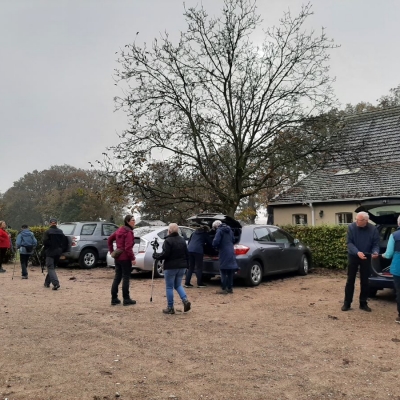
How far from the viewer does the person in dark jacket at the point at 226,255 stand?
10.8m

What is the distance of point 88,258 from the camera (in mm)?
17203

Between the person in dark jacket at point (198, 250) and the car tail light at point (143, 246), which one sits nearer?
the person in dark jacket at point (198, 250)

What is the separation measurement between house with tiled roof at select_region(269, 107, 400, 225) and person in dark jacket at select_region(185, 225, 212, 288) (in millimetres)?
9066

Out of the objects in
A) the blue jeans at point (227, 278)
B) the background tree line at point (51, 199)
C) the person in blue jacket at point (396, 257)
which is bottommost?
the blue jeans at point (227, 278)

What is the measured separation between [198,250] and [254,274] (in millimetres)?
1662

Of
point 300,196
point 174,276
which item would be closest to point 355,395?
point 174,276

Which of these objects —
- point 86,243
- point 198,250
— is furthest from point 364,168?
point 86,243

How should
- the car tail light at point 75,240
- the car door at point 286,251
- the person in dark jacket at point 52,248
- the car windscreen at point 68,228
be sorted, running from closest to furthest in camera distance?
1. the person in dark jacket at point 52,248
2. the car door at point 286,251
3. the car tail light at point 75,240
4. the car windscreen at point 68,228

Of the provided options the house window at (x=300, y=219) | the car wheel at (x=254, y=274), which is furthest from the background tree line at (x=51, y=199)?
the car wheel at (x=254, y=274)

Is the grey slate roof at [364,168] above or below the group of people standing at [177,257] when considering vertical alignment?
above

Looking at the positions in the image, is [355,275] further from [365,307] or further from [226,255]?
[226,255]

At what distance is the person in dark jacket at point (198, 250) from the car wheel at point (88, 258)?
6.44 meters

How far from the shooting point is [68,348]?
20.2ft

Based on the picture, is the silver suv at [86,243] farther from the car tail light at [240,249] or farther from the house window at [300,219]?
the house window at [300,219]
